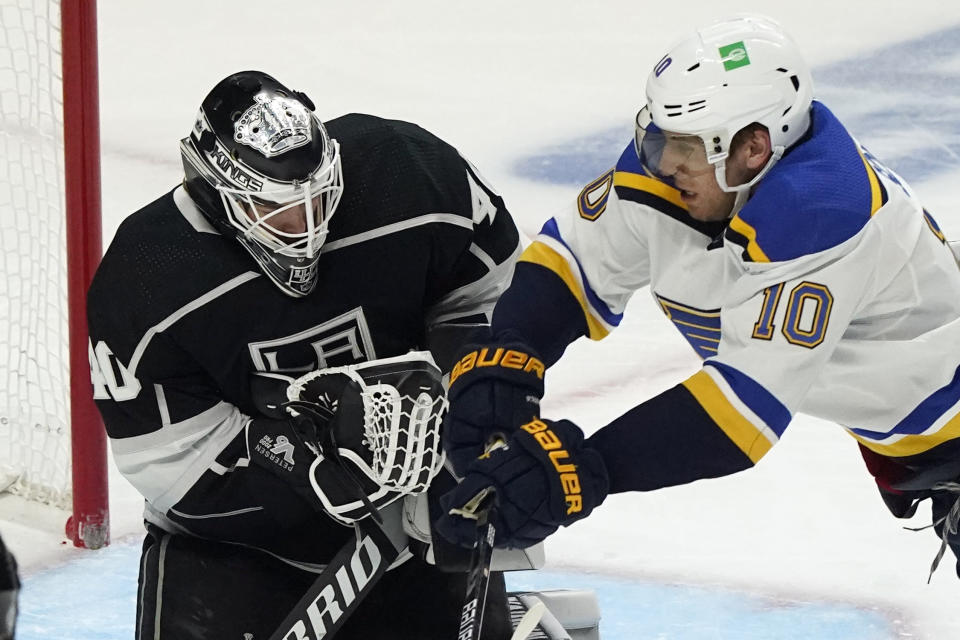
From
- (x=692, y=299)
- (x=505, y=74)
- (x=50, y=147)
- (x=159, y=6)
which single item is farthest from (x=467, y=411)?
(x=159, y=6)

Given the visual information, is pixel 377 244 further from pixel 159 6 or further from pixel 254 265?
pixel 159 6

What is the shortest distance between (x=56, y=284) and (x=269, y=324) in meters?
1.48

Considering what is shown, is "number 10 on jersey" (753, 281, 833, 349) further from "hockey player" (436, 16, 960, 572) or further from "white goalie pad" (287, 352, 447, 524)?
"white goalie pad" (287, 352, 447, 524)

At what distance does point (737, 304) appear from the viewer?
66.9 inches

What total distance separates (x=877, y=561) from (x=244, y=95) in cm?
182

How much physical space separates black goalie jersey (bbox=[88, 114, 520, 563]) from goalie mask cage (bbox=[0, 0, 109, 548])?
845 millimetres

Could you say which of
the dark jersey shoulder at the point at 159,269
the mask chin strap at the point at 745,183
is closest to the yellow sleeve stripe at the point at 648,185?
the mask chin strap at the point at 745,183

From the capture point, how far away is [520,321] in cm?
203

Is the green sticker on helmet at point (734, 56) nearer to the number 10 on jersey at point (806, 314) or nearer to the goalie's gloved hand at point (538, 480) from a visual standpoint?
the number 10 on jersey at point (806, 314)

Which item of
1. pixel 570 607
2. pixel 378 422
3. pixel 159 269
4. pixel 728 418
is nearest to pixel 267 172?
pixel 159 269

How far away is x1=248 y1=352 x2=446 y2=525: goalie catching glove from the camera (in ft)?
6.94

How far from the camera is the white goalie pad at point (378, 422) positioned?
6.93 feet

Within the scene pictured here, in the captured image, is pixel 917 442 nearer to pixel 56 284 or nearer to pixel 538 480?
pixel 538 480

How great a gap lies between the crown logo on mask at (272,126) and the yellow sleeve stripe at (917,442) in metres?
0.98
